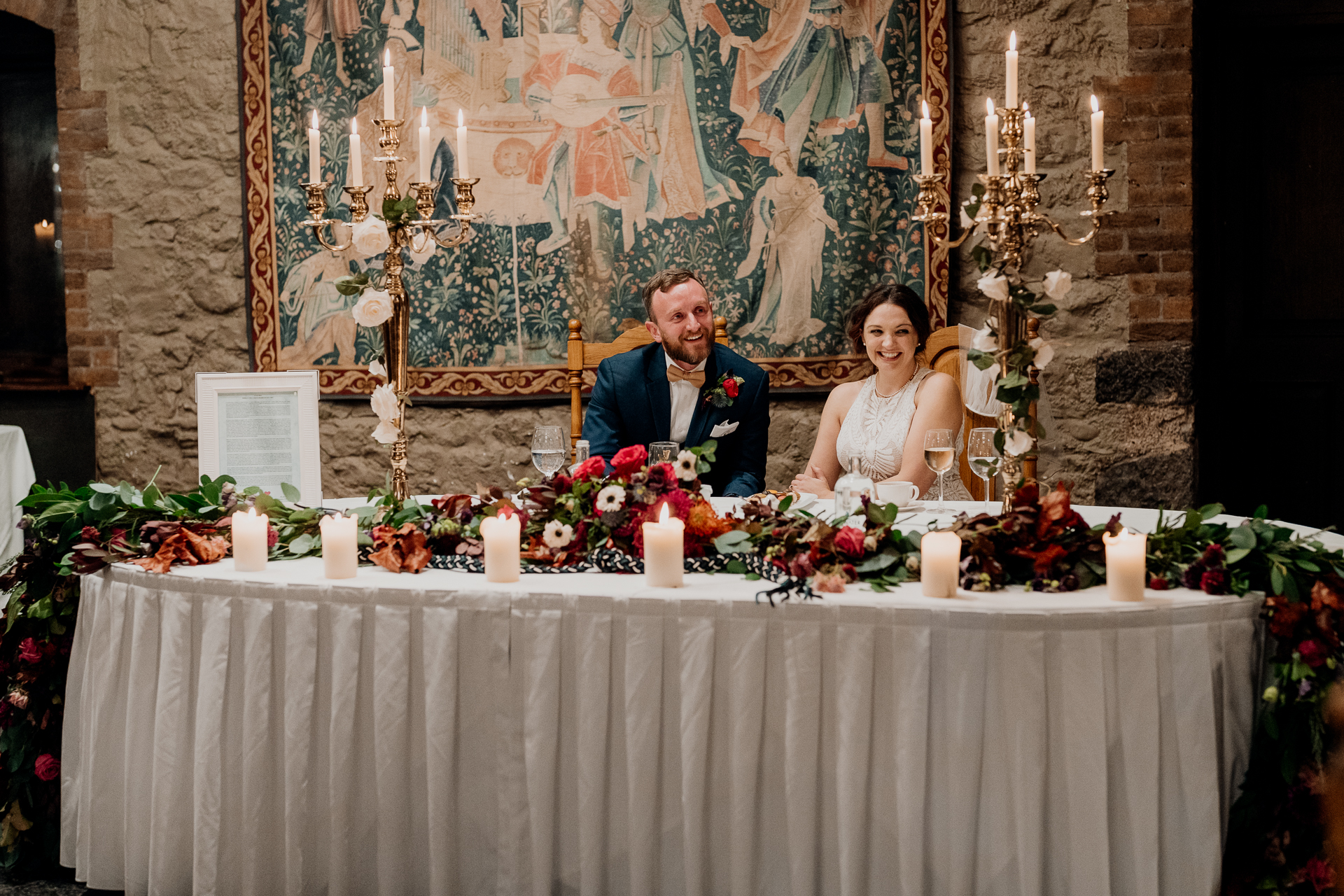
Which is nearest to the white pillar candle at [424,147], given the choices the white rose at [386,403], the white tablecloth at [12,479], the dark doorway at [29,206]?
the white rose at [386,403]

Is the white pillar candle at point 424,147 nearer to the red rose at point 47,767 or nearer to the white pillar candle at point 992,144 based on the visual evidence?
the white pillar candle at point 992,144

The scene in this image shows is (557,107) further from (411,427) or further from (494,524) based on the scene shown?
(494,524)

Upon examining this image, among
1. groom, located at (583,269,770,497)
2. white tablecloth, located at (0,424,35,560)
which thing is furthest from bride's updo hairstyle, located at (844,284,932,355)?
white tablecloth, located at (0,424,35,560)

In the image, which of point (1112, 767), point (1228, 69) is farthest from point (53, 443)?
point (1228, 69)

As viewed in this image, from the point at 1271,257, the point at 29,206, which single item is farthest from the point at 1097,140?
the point at 29,206

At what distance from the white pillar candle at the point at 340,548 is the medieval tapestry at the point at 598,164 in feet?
7.51

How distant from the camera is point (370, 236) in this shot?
215 cm

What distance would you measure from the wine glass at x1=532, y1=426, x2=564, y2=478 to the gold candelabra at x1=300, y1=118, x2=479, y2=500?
307 millimetres

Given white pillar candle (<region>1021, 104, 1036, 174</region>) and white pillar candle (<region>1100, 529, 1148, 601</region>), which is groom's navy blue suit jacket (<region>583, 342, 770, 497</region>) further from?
white pillar candle (<region>1100, 529, 1148, 601</region>)

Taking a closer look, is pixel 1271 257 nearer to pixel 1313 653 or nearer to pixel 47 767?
pixel 1313 653

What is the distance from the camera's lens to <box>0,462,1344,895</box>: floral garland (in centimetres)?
156

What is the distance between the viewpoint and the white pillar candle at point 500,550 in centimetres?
180

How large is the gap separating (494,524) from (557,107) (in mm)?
2632

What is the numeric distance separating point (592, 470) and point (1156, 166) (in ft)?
8.82
